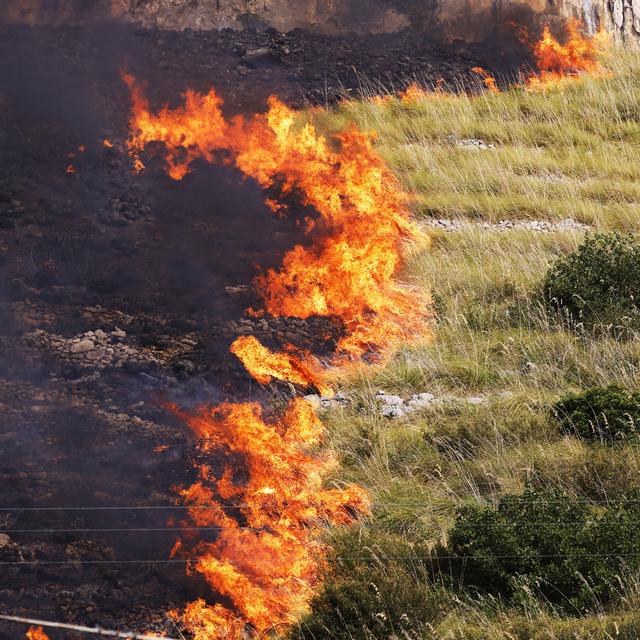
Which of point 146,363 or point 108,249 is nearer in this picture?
point 146,363

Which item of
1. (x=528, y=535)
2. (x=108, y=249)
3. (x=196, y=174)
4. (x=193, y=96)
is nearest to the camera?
(x=528, y=535)

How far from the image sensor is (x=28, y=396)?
10172 mm

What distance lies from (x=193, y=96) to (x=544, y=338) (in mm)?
6969

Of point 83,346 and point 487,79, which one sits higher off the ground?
point 487,79

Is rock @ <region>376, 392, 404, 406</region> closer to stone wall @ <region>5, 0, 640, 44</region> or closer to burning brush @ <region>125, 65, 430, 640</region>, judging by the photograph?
burning brush @ <region>125, 65, 430, 640</region>

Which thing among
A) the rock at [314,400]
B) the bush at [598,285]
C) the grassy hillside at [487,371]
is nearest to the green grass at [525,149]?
the grassy hillside at [487,371]

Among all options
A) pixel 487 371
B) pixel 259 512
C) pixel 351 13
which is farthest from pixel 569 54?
pixel 259 512

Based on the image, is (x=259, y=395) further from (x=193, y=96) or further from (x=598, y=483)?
(x=193, y=96)

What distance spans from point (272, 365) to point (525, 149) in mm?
6750

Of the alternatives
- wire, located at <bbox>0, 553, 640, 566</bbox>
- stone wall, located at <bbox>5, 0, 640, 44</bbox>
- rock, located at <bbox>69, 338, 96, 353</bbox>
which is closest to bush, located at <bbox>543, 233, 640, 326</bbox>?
wire, located at <bbox>0, 553, 640, 566</bbox>

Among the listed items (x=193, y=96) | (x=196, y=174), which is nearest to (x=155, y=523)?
(x=196, y=174)

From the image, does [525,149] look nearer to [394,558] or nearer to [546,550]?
[546,550]

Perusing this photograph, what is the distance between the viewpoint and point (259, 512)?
8.57 metres

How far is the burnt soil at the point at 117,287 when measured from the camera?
322 inches
